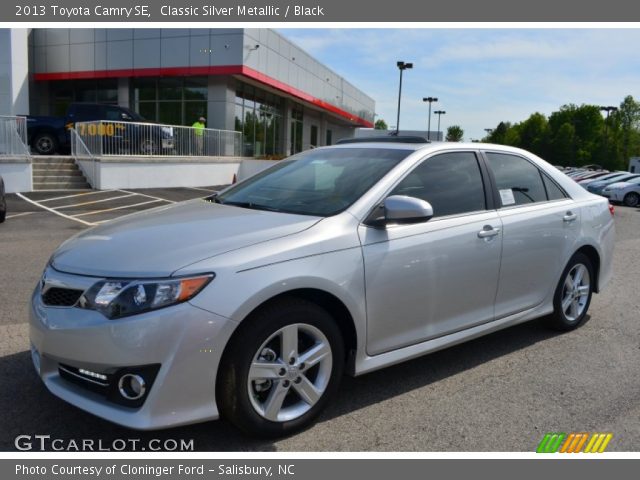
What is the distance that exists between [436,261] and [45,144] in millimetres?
20457

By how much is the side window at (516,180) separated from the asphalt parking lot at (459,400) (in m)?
1.24

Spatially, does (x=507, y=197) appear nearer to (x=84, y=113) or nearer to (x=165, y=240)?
(x=165, y=240)

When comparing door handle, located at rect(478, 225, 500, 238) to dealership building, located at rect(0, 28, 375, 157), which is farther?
dealership building, located at rect(0, 28, 375, 157)

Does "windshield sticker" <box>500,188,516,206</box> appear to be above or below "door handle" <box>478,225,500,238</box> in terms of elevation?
above

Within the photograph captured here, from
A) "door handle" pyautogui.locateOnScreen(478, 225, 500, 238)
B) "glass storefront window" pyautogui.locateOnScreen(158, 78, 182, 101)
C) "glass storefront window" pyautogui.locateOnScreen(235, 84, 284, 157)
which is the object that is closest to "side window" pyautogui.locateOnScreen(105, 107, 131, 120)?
"glass storefront window" pyautogui.locateOnScreen(235, 84, 284, 157)

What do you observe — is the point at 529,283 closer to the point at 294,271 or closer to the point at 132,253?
the point at 294,271

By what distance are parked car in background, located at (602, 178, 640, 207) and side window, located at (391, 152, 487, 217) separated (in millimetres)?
25835

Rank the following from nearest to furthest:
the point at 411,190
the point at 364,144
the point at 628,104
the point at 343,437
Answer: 1. the point at 343,437
2. the point at 411,190
3. the point at 364,144
4. the point at 628,104

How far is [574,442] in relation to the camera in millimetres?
3176

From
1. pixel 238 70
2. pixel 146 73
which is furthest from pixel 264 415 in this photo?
pixel 146 73

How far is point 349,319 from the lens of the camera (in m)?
3.29

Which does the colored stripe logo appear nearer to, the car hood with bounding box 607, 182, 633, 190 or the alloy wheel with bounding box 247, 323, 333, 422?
the alloy wheel with bounding box 247, 323, 333, 422

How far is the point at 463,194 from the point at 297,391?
1939mm

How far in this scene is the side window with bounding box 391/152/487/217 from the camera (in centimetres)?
384
